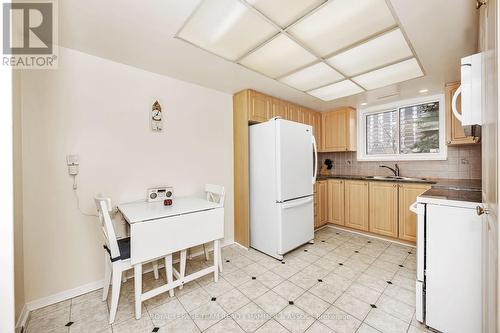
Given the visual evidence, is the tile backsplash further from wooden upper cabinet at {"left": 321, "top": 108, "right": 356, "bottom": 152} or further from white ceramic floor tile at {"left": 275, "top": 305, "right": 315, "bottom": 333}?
white ceramic floor tile at {"left": 275, "top": 305, "right": 315, "bottom": 333}

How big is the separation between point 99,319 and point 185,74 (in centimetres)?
255

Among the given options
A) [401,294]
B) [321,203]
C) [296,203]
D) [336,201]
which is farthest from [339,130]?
[401,294]

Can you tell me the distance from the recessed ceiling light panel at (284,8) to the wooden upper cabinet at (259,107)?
4.76ft

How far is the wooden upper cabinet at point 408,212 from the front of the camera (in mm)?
2902

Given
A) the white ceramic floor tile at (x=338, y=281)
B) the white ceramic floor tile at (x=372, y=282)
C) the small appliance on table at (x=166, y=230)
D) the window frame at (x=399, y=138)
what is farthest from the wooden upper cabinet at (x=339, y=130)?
the small appliance on table at (x=166, y=230)

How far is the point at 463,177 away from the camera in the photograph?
3027mm

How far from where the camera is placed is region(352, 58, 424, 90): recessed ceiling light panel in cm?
222

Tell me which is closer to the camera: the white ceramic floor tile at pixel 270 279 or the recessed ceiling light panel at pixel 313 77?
the white ceramic floor tile at pixel 270 279

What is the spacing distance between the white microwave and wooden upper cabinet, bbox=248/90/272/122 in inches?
85.0

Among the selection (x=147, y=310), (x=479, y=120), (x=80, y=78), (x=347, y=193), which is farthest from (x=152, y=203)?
(x=347, y=193)

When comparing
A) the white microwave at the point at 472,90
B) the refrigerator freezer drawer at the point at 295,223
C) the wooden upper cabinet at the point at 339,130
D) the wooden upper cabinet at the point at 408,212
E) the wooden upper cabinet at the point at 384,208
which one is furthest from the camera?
the wooden upper cabinet at the point at 339,130

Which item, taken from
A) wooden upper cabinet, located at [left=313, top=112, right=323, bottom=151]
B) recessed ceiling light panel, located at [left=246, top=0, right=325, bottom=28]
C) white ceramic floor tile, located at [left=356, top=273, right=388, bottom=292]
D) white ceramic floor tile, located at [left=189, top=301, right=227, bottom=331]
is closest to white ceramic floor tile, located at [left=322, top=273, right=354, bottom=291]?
white ceramic floor tile, located at [left=356, top=273, right=388, bottom=292]

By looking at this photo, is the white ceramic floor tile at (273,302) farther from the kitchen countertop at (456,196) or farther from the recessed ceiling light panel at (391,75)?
the recessed ceiling light panel at (391,75)

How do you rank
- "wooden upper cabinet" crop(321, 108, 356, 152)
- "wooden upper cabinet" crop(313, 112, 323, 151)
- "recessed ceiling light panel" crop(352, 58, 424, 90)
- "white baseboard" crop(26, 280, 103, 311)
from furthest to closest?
1. "wooden upper cabinet" crop(313, 112, 323, 151)
2. "wooden upper cabinet" crop(321, 108, 356, 152)
3. "recessed ceiling light panel" crop(352, 58, 424, 90)
4. "white baseboard" crop(26, 280, 103, 311)
